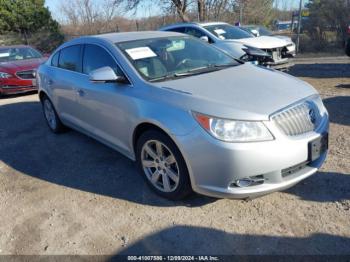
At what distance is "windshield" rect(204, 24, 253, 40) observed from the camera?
30.1 ft

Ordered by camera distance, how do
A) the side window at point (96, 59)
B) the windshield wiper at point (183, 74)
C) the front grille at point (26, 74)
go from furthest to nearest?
the front grille at point (26, 74) < the side window at point (96, 59) < the windshield wiper at point (183, 74)

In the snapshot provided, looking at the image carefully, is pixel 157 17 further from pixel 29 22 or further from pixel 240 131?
pixel 240 131

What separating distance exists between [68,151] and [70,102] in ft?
2.49

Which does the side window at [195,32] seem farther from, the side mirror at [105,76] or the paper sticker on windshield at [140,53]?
the side mirror at [105,76]

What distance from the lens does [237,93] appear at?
3.17 metres

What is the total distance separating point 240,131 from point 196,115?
0.40 metres

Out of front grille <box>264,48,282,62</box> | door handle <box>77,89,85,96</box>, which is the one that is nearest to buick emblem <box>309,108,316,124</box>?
door handle <box>77,89,85,96</box>

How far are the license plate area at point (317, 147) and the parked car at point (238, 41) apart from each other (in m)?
5.05

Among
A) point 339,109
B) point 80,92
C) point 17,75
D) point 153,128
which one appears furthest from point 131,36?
point 17,75

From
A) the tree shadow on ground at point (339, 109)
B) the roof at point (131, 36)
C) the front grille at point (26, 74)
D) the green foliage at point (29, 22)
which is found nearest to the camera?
the roof at point (131, 36)

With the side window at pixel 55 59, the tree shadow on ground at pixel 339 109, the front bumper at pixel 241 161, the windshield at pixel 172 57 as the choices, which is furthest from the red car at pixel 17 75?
the front bumper at pixel 241 161

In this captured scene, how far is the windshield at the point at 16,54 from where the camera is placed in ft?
34.0

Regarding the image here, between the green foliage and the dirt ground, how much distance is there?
74.2 ft

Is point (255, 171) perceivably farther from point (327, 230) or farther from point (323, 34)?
point (323, 34)
